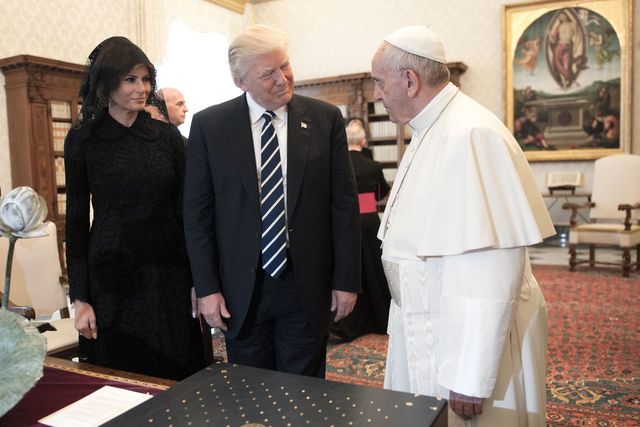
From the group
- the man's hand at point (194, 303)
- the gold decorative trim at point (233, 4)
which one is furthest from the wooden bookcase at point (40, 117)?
the man's hand at point (194, 303)

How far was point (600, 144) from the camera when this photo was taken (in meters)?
9.06

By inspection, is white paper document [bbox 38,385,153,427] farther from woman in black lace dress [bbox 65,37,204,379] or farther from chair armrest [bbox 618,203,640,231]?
chair armrest [bbox 618,203,640,231]

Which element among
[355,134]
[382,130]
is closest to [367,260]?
[355,134]

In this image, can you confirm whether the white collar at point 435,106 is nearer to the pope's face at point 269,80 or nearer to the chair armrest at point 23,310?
the pope's face at point 269,80

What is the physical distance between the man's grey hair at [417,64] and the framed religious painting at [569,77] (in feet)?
27.4

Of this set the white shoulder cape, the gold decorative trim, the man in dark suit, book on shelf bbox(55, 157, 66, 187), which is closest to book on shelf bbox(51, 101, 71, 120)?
book on shelf bbox(55, 157, 66, 187)

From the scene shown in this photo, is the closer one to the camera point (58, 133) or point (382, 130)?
point (58, 133)

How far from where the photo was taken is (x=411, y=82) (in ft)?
5.60

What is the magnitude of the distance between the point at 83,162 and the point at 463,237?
1402 mm

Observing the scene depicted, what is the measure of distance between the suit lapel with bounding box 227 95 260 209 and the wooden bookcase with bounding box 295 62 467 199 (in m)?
7.85

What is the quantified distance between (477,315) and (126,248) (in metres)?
1.28

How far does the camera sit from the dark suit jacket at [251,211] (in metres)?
2.01

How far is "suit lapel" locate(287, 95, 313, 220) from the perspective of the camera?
6.57ft

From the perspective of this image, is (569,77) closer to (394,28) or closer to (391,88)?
(394,28)
